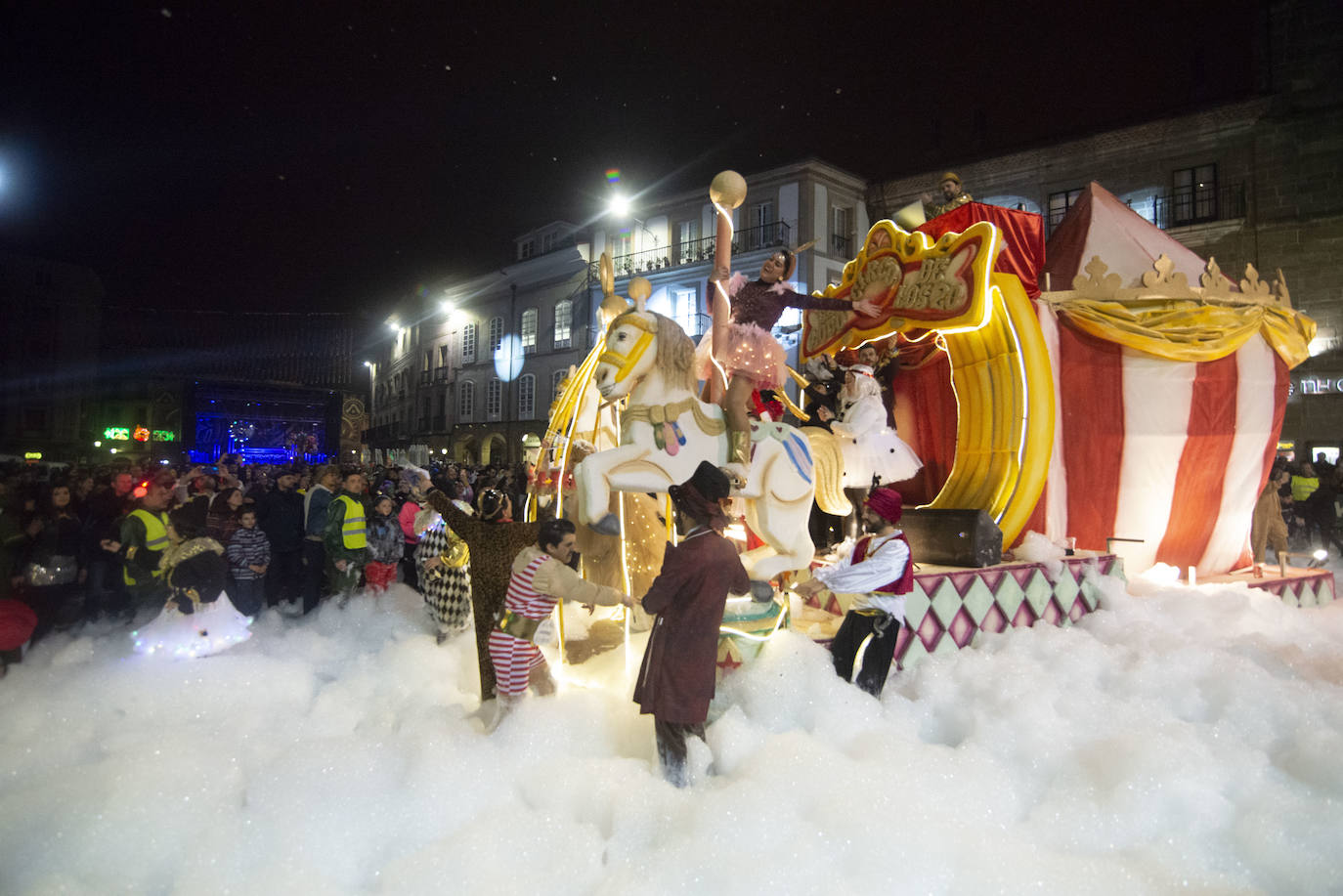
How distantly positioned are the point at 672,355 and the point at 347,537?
3.65 meters

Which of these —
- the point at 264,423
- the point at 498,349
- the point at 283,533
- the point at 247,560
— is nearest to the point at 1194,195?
the point at 283,533

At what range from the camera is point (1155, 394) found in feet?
22.6

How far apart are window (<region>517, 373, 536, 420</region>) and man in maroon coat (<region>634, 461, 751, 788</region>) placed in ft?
83.7

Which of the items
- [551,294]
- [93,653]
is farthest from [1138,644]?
[551,294]

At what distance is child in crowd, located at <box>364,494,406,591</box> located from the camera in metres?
6.91

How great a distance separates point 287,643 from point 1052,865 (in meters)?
5.12

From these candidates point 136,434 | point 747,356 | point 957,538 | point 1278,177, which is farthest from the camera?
point 136,434

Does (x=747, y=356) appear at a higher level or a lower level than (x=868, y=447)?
higher

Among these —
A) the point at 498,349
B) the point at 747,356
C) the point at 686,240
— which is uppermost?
the point at 686,240

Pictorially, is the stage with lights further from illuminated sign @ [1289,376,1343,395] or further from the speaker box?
illuminated sign @ [1289,376,1343,395]

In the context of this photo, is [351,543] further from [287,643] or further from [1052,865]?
[1052,865]

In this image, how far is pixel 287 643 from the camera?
5625 millimetres

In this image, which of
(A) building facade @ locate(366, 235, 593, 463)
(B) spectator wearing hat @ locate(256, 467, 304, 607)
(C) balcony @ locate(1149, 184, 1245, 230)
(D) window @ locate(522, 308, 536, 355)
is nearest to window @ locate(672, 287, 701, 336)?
(A) building facade @ locate(366, 235, 593, 463)

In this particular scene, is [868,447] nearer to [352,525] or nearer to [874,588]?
[874,588]
